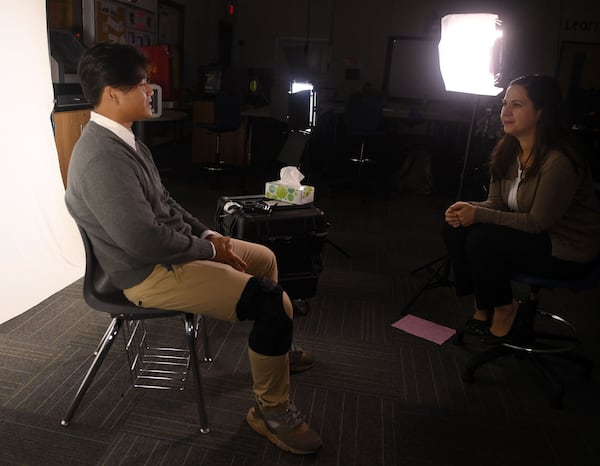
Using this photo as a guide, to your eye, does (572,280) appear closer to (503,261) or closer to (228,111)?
(503,261)

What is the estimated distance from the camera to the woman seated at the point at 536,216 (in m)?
1.88

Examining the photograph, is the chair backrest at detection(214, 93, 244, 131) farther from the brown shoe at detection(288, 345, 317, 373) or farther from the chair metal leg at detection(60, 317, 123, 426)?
the chair metal leg at detection(60, 317, 123, 426)

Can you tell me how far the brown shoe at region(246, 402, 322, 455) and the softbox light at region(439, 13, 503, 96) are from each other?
164 centimetres

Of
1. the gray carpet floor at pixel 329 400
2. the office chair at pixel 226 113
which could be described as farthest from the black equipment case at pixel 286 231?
the office chair at pixel 226 113

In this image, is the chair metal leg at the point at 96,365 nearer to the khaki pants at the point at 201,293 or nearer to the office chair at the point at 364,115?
the khaki pants at the point at 201,293

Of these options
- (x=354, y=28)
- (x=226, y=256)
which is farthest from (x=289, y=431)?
(x=354, y=28)

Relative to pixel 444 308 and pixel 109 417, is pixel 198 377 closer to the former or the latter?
pixel 109 417

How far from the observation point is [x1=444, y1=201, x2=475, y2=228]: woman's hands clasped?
204 centimetres

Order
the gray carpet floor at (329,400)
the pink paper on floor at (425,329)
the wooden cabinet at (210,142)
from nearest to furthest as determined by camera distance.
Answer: the gray carpet floor at (329,400), the pink paper on floor at (425,329), the wooden cabinet at (210,142)

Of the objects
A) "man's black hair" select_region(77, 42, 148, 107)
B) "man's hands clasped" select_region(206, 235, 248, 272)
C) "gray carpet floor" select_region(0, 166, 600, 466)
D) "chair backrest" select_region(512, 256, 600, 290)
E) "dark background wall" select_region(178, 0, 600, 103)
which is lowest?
"gray carpet floor" select_region(0, 166, 600, 466)

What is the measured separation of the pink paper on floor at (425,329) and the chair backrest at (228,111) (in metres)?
3.30

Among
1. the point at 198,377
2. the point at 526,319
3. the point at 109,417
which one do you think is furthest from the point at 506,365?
the point at 109,417

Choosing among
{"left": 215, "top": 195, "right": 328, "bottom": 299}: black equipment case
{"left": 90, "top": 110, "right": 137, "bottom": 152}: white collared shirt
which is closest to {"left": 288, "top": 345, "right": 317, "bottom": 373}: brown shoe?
{"left": 215, "top": 195, "right": 328, "bottom": 299}: black equipment case

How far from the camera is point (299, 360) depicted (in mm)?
2049
